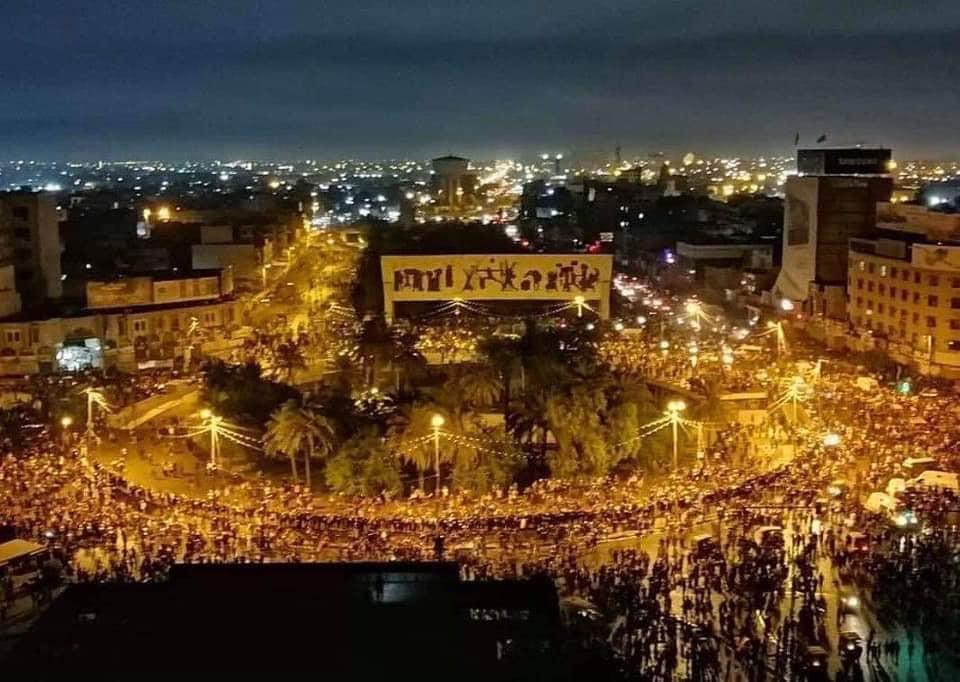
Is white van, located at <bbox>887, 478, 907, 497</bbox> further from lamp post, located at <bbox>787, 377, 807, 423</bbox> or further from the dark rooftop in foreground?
the dark rooftop in foreground

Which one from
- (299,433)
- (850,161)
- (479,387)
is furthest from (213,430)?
(850,161)

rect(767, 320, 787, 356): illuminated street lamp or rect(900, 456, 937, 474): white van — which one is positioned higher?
rect(767, 320, 787, 356): illuminated street lamp

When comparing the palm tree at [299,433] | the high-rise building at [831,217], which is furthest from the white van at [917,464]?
the high-rise building at [831,217]

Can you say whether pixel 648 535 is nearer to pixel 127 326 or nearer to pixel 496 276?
pixel 496 276

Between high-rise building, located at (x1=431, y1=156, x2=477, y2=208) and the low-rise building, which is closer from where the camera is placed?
the low-rise building

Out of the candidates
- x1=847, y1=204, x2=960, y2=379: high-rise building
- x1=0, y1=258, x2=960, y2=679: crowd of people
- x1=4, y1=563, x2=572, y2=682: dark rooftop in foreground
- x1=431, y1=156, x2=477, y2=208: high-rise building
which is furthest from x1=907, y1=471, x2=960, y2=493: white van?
x1=431, y1=156, x2=477, y2=208: high-rise building

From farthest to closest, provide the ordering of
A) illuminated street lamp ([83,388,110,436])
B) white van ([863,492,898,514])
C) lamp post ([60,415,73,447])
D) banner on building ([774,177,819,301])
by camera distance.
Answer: banner on building ([774,177,819,301])
illuminated street lamp ([83,388,110,436])
lamp post ([60,415,73,447])
white van ([863,492,898,514])

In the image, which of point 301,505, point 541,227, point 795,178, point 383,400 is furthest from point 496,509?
Result: point 541,227
